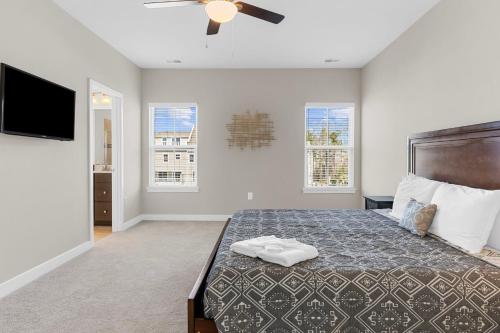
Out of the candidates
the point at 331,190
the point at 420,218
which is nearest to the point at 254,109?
the point at 331,190

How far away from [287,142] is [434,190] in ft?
10.4

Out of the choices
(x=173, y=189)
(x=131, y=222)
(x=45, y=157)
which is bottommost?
(x=131, y=222)

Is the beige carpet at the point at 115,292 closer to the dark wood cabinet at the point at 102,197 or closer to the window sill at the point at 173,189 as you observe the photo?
the dark wood cabinet at the point at 102,197

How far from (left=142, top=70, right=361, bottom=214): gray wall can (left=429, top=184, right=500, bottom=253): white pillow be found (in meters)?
3.45

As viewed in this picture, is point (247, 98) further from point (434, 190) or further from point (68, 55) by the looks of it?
point (434, 190)

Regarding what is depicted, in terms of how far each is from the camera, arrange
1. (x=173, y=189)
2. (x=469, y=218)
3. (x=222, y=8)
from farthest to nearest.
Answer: (x=173, y=189) < (x=222, y=8) < (x=469, y=218)

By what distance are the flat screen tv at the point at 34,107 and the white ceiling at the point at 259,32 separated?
1.03 metres

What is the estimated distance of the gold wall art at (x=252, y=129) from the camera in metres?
5.73

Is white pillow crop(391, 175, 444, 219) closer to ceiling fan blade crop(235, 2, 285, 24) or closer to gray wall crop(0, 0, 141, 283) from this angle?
ceiling fan blade crop(235, 2, 285, 24)

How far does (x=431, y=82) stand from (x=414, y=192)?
1304 millimetres

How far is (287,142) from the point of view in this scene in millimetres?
5773

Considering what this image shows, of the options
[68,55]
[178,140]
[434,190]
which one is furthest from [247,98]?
[434,190]

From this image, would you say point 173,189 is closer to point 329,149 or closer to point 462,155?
point 329,149

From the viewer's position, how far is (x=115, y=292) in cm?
278
